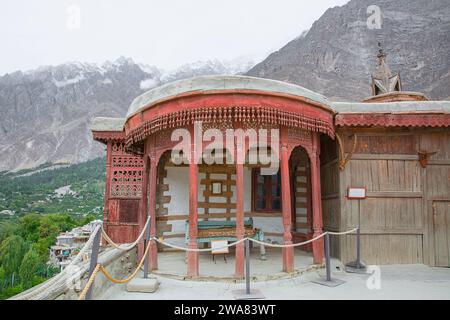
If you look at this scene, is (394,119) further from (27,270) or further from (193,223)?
(27,270)

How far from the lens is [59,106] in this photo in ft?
466

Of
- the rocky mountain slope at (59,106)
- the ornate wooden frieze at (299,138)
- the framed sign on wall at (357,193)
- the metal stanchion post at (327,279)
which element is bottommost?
the metal stanchion post at (327,279)

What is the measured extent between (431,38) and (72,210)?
90.7m

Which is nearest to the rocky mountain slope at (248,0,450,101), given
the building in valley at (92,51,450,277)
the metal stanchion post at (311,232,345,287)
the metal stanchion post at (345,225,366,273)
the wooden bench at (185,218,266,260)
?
the building in valley at (92,51,450,277)

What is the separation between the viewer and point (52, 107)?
14150 centimetres

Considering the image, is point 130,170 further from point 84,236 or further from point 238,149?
point 84,236

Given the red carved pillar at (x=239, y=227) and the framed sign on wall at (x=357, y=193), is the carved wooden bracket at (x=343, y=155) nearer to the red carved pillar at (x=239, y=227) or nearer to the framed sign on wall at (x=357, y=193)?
the framed sign on wall at (x=357, y=193)

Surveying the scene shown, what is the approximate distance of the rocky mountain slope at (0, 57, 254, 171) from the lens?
12494cm

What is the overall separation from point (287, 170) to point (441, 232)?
4081mm

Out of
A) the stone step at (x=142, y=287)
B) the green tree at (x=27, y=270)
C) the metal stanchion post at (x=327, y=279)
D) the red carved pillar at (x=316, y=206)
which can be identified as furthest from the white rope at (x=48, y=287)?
the green tree at (x=27, y=270)

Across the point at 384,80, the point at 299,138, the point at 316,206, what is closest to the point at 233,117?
the point at 299,138

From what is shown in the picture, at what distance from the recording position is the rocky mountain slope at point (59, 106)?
4919 inches

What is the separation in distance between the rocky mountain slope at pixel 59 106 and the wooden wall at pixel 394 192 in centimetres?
12403

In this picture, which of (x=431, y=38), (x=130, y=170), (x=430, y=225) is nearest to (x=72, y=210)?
(x=130, y=170)
